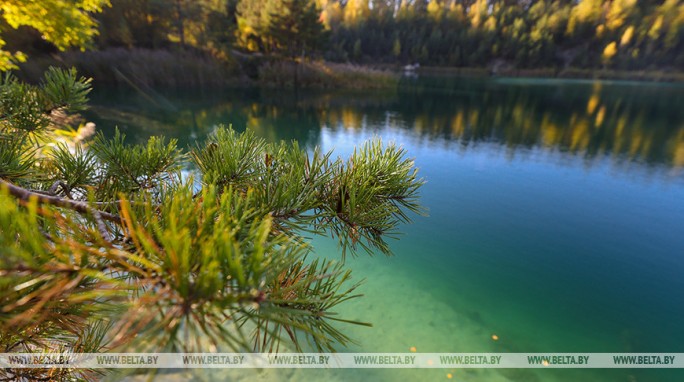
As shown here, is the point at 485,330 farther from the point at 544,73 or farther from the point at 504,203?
the point at 544,73

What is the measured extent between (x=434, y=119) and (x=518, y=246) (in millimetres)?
12950

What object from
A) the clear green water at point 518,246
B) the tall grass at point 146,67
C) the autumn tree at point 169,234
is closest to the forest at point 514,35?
the tall grass at point 146,67

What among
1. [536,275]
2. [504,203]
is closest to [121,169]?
[536,275]

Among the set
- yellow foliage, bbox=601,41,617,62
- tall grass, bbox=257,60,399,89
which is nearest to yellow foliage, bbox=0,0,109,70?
tall grass, bbox=257,60,399,89

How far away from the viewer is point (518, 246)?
623cm

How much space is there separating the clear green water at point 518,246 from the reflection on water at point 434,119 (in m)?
0.18

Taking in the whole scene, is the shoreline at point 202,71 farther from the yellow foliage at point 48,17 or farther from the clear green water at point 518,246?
the yellow foliage at point 48,17

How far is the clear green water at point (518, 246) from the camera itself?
13.8 ft

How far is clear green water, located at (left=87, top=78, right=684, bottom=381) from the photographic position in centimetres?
421

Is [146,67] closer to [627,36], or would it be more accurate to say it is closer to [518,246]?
[518,246]

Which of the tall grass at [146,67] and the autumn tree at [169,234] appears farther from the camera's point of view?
the tall grass at [146,67]

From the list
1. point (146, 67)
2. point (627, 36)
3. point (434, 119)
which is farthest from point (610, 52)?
point (146, 67)

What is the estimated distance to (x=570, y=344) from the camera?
4234mm

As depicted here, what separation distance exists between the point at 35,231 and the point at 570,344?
18.4ft
